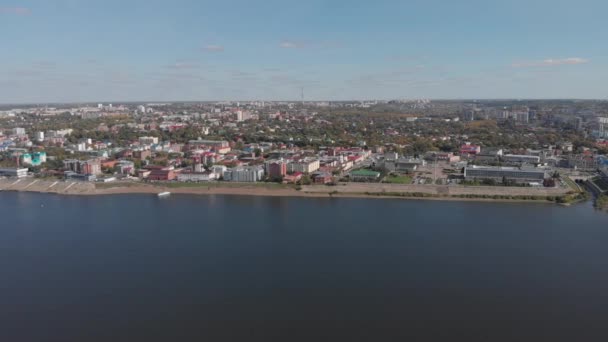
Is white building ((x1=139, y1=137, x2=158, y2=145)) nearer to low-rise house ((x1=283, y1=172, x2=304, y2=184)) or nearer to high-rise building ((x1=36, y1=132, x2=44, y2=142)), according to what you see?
high-rise building ((x1=36, y1=132, x2=44, y2=142))

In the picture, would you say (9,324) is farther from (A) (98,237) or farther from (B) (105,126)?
(B) (105,126)

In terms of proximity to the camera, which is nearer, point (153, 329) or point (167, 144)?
point (153, 329)

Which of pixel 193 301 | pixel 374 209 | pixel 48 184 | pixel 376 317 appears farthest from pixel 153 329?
pixel 48 184

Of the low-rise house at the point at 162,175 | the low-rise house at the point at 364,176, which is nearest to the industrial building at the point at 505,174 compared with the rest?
the low-rise house at the point at 364,176

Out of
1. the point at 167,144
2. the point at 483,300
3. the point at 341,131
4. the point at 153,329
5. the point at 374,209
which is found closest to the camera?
the point at 153,329

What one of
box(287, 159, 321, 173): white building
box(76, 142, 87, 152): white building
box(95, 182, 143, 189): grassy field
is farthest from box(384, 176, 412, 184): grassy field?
box(76, 142, 87, 152): white building

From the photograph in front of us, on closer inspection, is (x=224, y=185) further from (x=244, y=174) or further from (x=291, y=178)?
(x=291, y=178)
